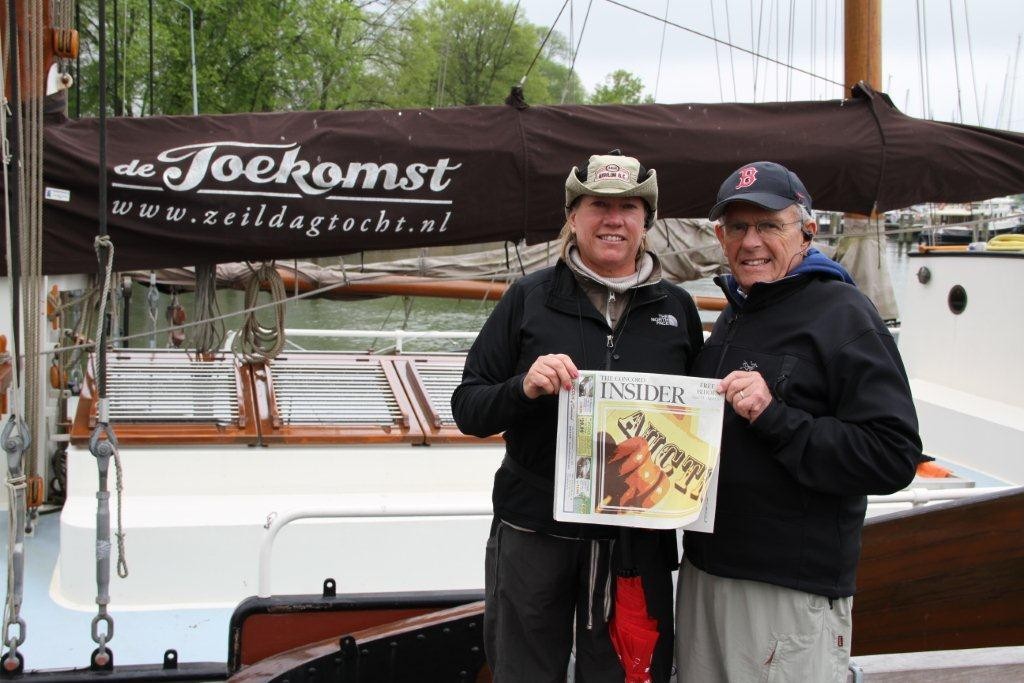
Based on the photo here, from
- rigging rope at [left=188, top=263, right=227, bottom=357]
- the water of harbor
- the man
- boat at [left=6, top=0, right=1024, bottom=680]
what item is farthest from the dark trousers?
the water of harbor

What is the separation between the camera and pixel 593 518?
6.91 ft

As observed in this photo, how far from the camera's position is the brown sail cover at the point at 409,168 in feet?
12.0

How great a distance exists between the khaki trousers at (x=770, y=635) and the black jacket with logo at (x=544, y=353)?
0.30 m

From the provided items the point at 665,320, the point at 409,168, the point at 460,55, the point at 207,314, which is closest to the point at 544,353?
the point at 665,320

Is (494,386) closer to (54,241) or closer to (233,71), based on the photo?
(54,241)

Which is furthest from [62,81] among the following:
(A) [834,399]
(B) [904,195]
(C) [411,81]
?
(C) [411,81]

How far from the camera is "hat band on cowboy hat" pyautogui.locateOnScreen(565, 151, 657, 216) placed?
88.5 inches

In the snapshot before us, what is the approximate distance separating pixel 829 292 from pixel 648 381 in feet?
1.42

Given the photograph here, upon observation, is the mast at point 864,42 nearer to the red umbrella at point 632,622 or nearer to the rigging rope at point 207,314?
the rigging rope at point 207,314

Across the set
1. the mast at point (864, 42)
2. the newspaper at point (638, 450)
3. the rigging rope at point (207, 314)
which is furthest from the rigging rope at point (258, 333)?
the mast at point (864, 42)

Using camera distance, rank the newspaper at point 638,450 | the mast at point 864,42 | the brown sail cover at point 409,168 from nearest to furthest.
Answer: the newspaper at point 638,450
the brown sail cover at point 409,168
the mast at point 864,42

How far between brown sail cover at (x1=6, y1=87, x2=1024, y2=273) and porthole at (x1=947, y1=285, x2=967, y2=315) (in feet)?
7.66

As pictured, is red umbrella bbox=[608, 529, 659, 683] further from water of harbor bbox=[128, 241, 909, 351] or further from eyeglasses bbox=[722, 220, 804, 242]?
water of harbor bbox=[128, 241, 909, 351]

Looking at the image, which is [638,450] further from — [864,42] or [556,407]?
[864,42]
